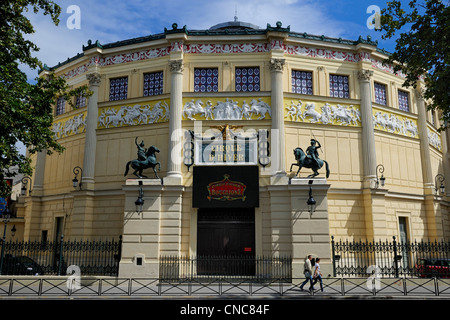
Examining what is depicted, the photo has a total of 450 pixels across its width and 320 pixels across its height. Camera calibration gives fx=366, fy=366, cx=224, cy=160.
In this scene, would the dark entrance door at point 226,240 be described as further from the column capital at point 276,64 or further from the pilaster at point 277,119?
the column capital at point 276,64

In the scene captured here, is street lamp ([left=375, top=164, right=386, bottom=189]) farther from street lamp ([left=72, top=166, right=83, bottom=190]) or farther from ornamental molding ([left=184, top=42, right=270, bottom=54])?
street lamp ([left=72, top=166, right=83, bottom=190])

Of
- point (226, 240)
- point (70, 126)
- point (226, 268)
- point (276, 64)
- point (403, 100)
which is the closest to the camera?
point (226, 268)

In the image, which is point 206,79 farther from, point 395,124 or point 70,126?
point 395,124

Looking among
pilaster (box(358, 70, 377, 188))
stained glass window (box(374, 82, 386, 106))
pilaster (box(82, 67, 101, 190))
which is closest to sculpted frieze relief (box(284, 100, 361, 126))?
pilaster (box(358, 70, 377, 188))

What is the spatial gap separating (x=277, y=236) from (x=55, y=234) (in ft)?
56.1

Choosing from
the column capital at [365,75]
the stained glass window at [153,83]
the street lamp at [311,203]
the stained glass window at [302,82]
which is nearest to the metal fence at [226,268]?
the street lamp at [311,203]

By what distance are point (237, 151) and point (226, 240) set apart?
A: 572 cm

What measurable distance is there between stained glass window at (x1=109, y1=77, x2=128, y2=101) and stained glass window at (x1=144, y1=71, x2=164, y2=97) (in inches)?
66.6

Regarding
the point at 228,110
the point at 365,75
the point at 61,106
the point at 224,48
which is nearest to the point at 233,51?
the point at 224,48

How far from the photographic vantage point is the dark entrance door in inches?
863

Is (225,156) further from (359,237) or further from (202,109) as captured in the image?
(359,237)

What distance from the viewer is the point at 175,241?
21.8 meters

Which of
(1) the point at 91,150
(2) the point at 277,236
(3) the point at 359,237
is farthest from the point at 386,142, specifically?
(1) the point at 91,150

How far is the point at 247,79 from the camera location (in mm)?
25359
